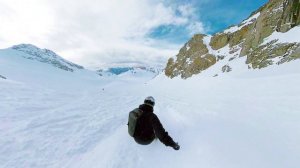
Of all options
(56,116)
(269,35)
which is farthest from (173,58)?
(56,116)

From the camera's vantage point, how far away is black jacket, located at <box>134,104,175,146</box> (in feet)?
18.8

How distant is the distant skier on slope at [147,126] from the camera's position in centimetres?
573

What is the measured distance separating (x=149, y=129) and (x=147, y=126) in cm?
10

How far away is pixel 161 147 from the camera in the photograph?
6.06 m

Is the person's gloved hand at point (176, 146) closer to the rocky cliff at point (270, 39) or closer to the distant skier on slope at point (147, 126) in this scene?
the distant skier on slope at point (147, 126)

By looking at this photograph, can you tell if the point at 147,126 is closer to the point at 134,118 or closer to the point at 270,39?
the point at 134,118

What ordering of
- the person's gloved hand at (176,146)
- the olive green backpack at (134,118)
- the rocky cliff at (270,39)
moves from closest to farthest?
the person's gloved hand at (176,146), the olive green backpack at (134,118), the rocky cliff at (270,39)

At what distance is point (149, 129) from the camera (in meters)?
6.05

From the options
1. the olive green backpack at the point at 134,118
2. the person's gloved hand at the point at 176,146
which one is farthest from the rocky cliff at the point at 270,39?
the olive green backpack at the point at 134,118

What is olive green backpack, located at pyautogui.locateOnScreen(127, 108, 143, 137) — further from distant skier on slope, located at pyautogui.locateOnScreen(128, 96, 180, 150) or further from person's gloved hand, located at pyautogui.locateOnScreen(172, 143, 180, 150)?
person's gloved hand, located at pyautogui.locateOnScreen(172, 143, 180, 150)

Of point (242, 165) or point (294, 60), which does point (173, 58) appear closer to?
point (294, 60)

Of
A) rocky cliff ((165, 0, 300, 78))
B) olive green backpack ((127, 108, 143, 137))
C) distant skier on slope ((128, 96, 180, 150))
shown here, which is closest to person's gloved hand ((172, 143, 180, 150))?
distant skier on slope ((128, 96, 180, 150))

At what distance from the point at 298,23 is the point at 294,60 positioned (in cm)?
754

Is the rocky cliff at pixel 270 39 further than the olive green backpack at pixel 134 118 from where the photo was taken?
Yes
